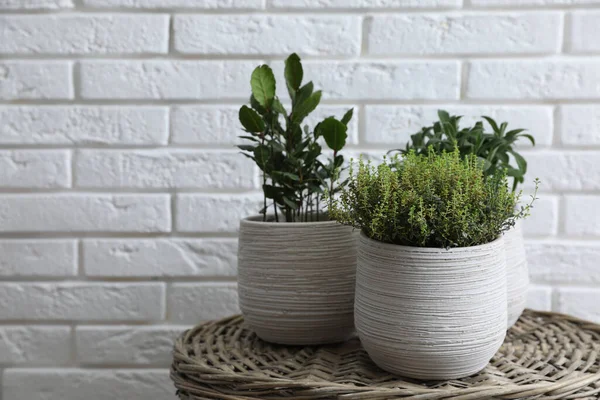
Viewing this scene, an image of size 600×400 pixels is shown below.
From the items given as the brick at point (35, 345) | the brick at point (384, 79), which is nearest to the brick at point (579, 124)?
the brick at point (384, 79)

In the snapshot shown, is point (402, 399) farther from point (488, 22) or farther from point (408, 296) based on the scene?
point (488, 22)

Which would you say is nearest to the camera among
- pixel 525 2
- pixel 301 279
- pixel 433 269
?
pixel 433 269

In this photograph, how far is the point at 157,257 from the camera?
3.85 feet

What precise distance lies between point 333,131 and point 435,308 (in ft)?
0.94

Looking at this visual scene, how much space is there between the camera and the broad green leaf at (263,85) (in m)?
0.83

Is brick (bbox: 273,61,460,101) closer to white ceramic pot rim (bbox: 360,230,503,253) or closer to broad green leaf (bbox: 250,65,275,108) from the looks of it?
broad green leaf (bbox: 250,65,275,108)

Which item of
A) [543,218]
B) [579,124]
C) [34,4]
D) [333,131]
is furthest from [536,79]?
[34,4]

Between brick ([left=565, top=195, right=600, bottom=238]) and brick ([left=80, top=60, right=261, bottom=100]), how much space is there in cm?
66

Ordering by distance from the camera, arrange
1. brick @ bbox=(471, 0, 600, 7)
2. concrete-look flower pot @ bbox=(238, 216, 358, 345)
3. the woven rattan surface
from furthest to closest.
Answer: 1. brick @ bbox=(471, 0, 600, 7)
2. concrete-look flower pot @ bbox=(238, 216, 358, 345)
3. the woven rattan surface

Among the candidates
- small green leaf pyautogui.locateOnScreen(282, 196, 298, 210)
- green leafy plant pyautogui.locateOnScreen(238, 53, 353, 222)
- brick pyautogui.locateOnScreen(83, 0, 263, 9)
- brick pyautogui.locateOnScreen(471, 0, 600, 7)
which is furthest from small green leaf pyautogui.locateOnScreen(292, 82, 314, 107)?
brick pyautogui.locateOnScreen(471, 0, 600, 7)

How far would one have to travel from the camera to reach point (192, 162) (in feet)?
3.79

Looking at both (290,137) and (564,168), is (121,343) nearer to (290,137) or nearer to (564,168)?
(290,137)

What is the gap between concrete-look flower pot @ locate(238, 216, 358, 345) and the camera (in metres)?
0.82

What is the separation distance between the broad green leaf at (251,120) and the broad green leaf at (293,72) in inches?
2.7
